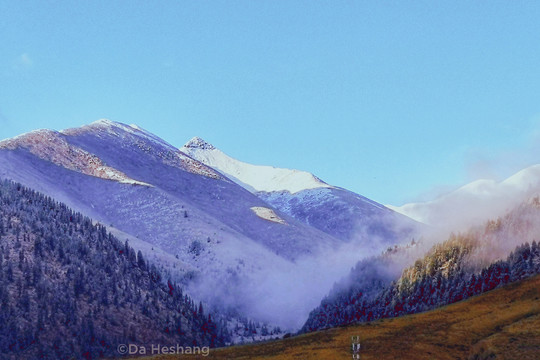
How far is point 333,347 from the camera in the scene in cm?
11594

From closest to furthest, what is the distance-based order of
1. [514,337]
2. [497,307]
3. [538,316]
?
[514,337] → [538,316] → [497,307]

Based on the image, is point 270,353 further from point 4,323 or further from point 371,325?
point 4,323

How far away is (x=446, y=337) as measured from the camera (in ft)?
380

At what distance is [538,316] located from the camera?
4503 inches

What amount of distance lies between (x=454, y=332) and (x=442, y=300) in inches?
2757

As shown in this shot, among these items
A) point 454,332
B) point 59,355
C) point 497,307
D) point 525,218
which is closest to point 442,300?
point 525,218

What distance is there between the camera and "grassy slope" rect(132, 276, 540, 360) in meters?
104

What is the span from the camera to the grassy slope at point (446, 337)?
104 meters

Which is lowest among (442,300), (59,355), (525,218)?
(59,355)

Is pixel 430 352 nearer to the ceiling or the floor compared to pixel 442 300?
nearer to the floor

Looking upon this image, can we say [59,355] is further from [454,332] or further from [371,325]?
[454,332]

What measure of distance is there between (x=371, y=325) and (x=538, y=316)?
33.2m

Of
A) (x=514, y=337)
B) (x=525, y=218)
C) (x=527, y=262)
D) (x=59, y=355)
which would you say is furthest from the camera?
(x=59, y=355)

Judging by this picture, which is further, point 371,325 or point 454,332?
point 371,325
